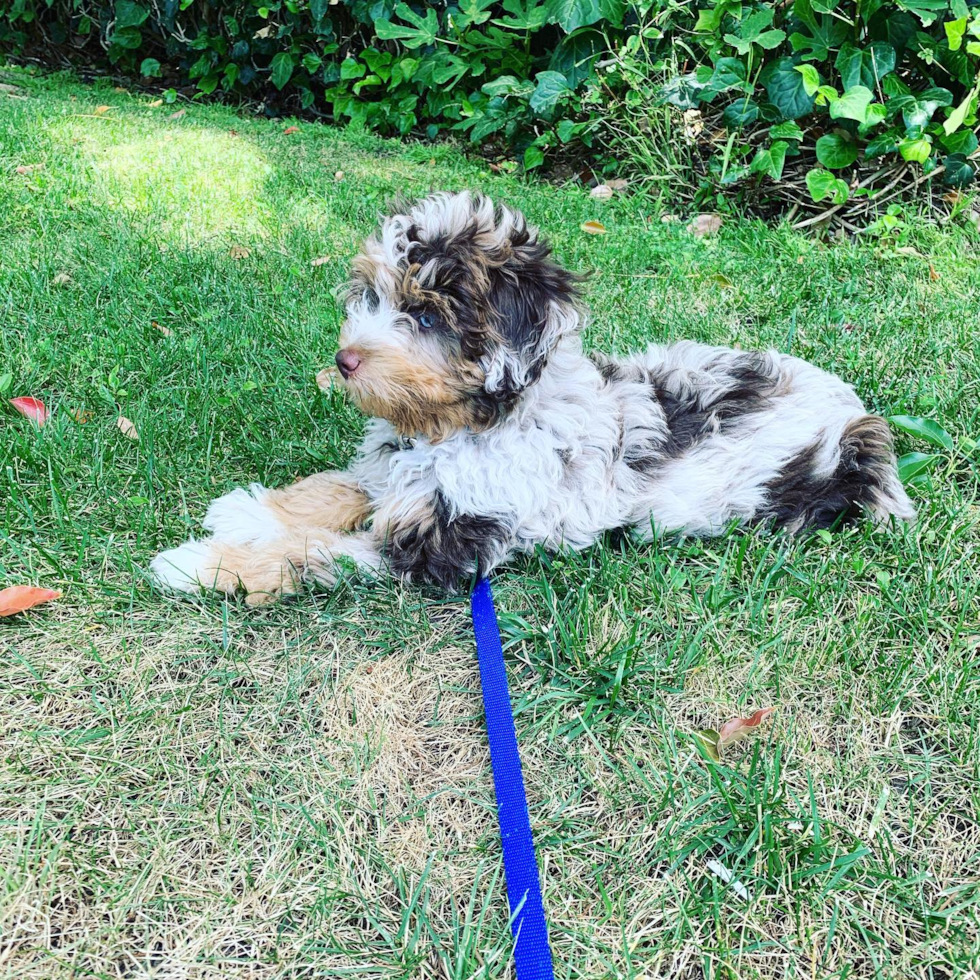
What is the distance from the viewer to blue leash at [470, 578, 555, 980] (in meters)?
1.72

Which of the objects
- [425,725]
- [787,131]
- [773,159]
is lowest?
[425,725]

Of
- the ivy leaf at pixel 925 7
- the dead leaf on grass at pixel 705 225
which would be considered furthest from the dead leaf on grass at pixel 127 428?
the ivy leaf at pixel 925 7

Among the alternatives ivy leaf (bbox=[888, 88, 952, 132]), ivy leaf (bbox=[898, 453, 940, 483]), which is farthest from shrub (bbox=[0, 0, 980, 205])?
ivy leaf (bbox=[898, 453, 940, 483])

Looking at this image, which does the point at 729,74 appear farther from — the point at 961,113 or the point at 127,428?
the point at 127,428

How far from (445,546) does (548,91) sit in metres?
4.78

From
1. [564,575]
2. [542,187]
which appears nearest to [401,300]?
[564,575]

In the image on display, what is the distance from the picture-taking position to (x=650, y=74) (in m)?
5.91

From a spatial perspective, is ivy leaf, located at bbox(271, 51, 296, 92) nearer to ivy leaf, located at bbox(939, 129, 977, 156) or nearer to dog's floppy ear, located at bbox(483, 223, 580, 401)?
ivy leaf, located at bbox(939, 129, 977, 156)

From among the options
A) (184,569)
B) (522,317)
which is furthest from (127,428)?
(522,317)

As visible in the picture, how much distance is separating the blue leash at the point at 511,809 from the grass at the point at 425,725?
78mm

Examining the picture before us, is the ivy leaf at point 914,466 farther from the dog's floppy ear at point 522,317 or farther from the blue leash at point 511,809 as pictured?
the blue leash at point 511,809

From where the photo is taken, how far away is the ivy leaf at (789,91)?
17.0 feet

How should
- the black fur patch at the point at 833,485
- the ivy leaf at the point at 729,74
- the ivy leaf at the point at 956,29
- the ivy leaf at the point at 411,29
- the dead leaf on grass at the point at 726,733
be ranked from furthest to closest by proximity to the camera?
the ivy leaf at the point at 411,29, the ivy leaf at the point at 729,74, the ivy leaf at the point at 956,29, the black fur patch at the point at 833,485, the dead leaf on grass at the point at 726,733

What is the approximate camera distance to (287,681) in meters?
2.38
